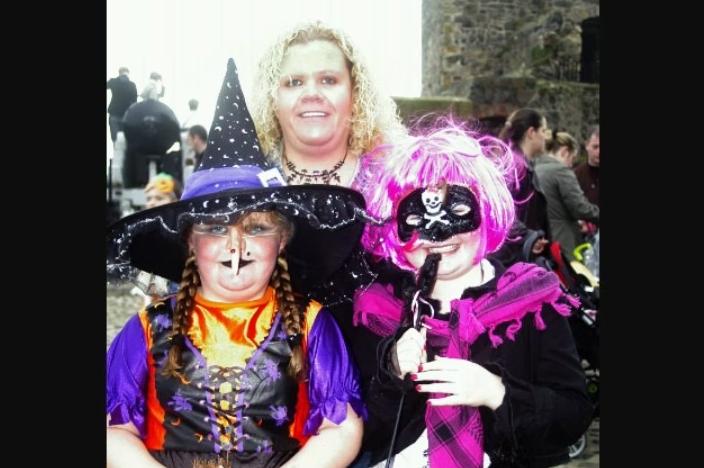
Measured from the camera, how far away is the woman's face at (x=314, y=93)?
2.79 m

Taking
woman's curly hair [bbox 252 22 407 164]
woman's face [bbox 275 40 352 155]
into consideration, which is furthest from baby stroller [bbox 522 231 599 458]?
woman's face [bbox 275 40 352 155]

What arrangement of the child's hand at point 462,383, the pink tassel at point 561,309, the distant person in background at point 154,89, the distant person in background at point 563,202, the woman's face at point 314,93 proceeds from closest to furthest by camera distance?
the child's hand at point 462,383
the pink tassel at point 561,309
the woman's face at point 314,93
the distant person in background at point 563,202
the distant person in background at point 154,89

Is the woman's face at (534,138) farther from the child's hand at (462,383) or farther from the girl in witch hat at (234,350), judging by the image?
the child's hand at (462,383)

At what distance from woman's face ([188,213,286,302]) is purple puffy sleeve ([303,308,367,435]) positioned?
7.8 inches

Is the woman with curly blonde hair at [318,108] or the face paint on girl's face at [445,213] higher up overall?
the woman with curly blonde hair at [318,108]

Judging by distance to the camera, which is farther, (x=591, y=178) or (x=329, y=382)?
(x=591, y=178)

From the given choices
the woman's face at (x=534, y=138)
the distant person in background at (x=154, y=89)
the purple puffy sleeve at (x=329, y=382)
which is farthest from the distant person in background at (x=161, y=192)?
the purple puffy sleeve at (x=329, y=382)

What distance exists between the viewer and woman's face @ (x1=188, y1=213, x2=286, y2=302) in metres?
2.29

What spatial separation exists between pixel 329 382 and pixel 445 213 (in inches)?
19.8

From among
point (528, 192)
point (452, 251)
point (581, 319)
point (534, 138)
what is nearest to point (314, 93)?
point (452, 251)

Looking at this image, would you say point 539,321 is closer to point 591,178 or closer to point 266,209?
point 266,209

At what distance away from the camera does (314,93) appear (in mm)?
2773
